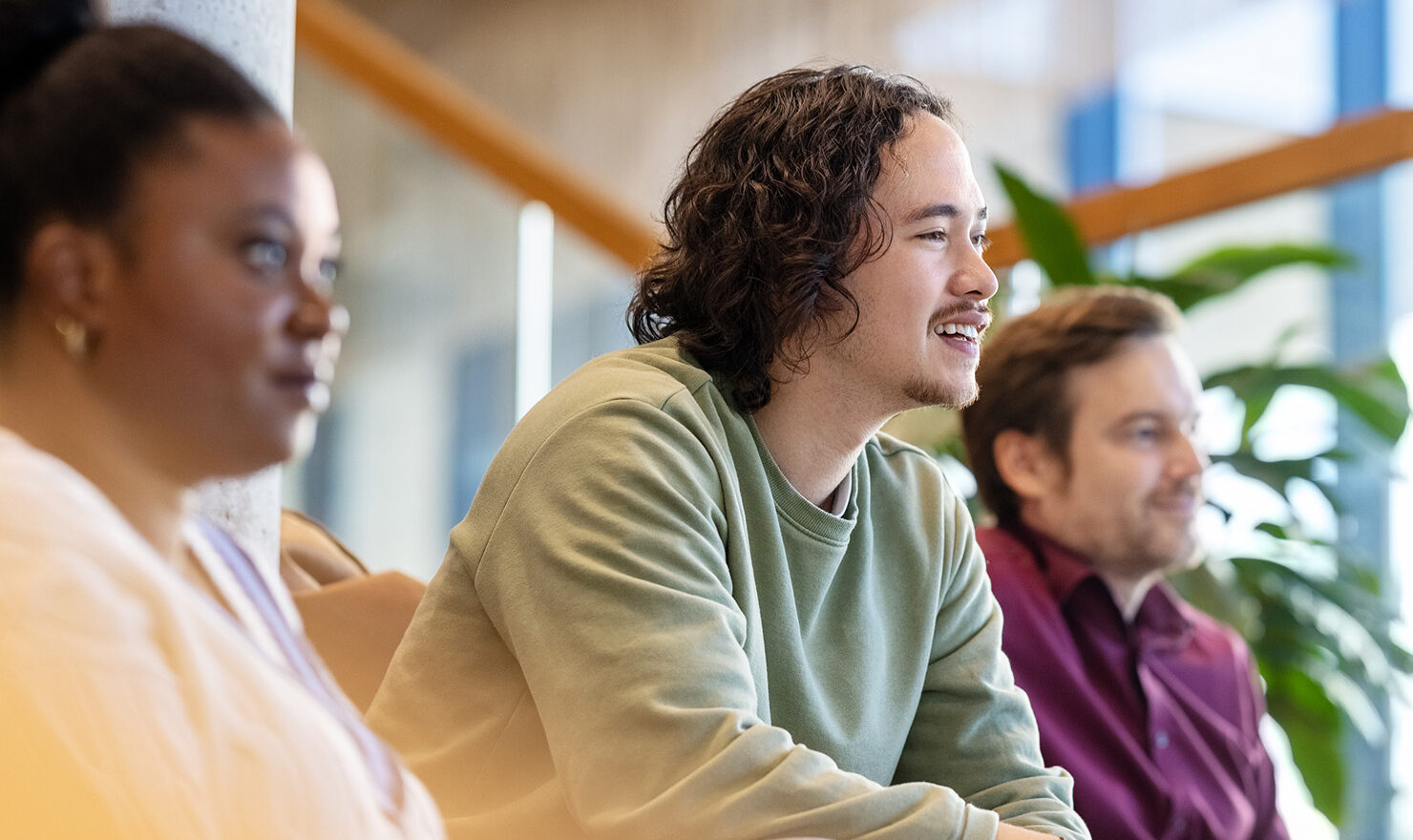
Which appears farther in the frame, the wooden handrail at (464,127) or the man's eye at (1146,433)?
the wooden handrail at (464,127)

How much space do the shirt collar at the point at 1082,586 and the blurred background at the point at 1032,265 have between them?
0.63 m

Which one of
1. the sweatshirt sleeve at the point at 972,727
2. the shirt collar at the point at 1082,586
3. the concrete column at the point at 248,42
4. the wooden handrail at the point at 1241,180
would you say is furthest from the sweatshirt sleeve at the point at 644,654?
the wooden handrail at the point at 1241,180

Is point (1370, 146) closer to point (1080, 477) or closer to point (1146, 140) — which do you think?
point (1146, 140)

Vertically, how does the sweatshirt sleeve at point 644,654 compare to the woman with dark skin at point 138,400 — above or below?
below

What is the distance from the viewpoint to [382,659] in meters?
1.11

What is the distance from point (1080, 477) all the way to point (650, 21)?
2.65m

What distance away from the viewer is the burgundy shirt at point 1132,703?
1.46 metres

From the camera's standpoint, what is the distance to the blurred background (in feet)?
8.44

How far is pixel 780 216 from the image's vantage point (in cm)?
113

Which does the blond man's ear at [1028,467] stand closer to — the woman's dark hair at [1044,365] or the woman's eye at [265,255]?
the woman's dark hair at [1044,365]

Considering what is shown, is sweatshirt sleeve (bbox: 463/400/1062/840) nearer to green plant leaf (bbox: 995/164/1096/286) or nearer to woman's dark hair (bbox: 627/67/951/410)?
woman's dark hair (bbox: 627/67/951/410)

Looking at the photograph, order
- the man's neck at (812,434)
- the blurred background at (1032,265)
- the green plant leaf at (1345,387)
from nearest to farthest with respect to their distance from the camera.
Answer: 1. the man's neck at (812,434)
2. the green plant leaf at (1345,387)
3. the blurred background at (1032,265)

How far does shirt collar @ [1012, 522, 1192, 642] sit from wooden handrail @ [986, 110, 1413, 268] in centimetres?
88

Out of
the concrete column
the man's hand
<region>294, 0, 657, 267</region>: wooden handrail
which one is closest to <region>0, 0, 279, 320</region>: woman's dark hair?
the concrete column
